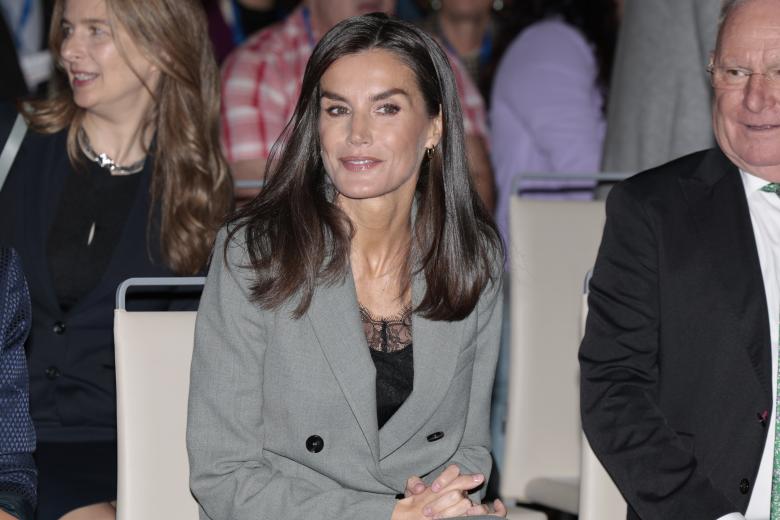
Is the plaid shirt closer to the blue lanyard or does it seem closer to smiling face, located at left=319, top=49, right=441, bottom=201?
the blue lanyard

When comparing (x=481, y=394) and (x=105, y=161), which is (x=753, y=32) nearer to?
(x=481, y=394)

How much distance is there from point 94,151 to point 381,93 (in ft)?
3.75

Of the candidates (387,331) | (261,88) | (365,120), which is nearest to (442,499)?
(387,331)

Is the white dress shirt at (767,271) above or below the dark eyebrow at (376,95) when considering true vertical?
below

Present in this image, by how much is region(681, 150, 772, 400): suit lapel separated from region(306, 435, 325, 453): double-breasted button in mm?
935

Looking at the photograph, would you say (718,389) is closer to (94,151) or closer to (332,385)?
(332,385)

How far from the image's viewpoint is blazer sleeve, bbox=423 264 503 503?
2.99 m

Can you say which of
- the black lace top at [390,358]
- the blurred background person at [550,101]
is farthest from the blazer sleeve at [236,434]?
the blurred background person at [550,101]

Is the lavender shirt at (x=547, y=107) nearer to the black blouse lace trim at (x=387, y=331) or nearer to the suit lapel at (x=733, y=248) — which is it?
the suit lapel at (x=733, y=248)

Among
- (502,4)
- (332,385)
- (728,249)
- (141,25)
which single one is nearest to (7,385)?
(332,385)

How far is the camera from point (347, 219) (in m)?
2.99

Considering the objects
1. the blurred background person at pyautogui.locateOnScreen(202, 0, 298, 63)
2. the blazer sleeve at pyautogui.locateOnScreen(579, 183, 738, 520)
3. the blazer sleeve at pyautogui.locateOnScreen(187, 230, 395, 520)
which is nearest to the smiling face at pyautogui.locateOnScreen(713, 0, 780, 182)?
the blazer sleeve at pyautogui.locateOnScreen(579, 183, 738, 520)

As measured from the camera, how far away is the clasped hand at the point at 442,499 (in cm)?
268

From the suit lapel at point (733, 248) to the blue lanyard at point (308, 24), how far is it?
2544mm
